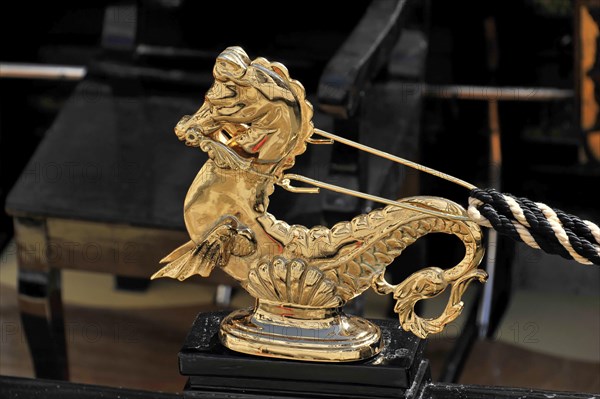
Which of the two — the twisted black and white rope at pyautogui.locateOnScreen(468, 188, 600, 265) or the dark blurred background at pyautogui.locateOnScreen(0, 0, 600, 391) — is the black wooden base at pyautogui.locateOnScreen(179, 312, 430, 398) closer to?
the twisted black and white rope at pyautogui.locateOnScreen(468, 188, 600, 265)

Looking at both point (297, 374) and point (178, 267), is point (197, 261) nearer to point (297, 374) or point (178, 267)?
point (178, 267)

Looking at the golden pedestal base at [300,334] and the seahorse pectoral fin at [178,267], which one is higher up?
the seahorse pectoral fin at [178,267]

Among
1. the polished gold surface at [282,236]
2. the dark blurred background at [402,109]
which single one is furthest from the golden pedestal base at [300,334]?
the dark blurred background at [402,109]

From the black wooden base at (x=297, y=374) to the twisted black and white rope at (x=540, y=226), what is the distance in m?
0.19

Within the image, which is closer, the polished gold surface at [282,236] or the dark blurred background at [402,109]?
the polished gold surface at [282,236]

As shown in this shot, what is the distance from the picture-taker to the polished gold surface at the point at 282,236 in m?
1.53

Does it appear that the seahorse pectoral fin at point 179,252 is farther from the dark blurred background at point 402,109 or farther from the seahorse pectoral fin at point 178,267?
the dark blurred background at point 402,109

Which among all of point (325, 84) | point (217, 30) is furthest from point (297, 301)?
point (217, 30)

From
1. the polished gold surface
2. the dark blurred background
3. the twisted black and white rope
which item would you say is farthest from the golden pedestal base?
the dark blurred background

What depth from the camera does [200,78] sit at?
11.1 ft

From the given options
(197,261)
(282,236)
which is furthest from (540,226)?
(197,261)

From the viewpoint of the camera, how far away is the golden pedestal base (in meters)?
1.54

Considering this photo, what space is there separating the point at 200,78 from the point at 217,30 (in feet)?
0.92

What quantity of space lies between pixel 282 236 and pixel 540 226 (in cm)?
29
